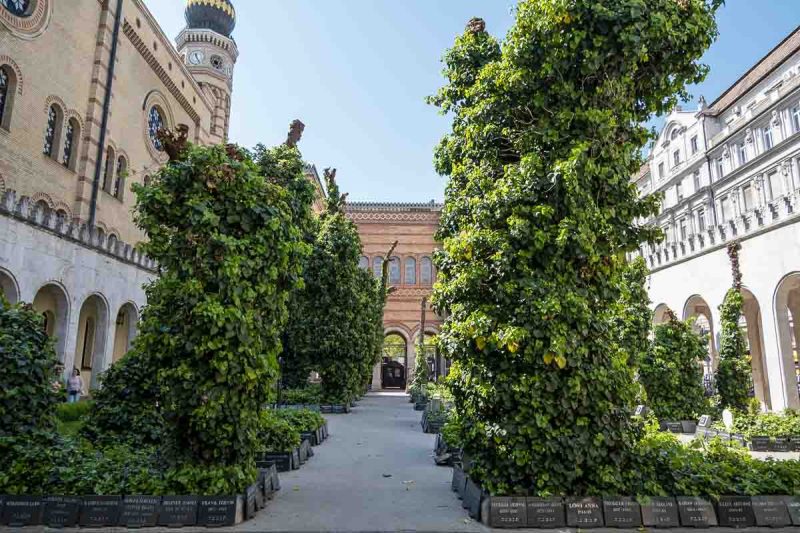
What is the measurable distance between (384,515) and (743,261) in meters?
22.4

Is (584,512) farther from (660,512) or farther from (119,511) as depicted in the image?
(119,511)

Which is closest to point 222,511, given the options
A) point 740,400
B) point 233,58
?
point 740,400

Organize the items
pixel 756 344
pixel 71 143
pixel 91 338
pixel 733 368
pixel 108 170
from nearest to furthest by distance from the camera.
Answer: pixel 733 368
pixel 91 338
pixel 71 143
pixel 756 344
pixel 108 170

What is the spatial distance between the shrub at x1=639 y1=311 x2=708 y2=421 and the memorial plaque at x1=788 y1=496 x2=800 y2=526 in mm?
Result: 10867

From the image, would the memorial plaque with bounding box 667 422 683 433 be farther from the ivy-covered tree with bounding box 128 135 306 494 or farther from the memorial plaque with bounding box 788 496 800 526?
the ivy-covered tree with bounding box 128 135 306 494

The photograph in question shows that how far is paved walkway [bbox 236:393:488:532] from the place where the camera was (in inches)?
235

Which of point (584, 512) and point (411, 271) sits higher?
point (411, 271)

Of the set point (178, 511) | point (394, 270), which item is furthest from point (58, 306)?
point (394, 270)

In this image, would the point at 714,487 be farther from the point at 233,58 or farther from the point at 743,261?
the point at 233,58

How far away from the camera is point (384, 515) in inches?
248

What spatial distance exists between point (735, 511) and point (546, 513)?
7.53 ft

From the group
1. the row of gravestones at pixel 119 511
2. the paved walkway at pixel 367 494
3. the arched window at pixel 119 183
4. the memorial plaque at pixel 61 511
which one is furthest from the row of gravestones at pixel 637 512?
the arched window at pixel 119 183

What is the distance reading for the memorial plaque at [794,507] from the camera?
604 centimetres

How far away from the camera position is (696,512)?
6035mm
